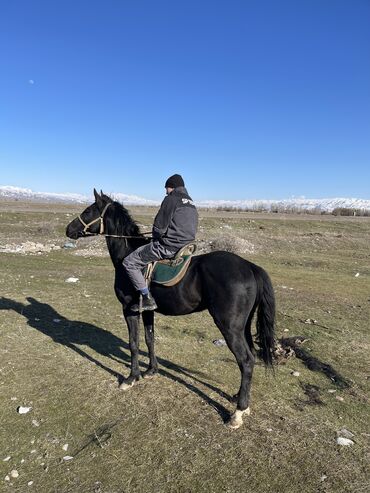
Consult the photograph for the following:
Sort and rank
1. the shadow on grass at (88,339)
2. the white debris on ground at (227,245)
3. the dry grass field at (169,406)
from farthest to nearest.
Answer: the white debris on ground at (227,245)
the shadow on grass at (88,339)
the dry grass field at (169,406)

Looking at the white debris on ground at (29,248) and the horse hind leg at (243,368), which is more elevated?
the horse hind leg at (243,368)

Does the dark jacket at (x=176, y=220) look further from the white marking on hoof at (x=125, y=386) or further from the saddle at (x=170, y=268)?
the white marking on hoof at (x=125, y=386)

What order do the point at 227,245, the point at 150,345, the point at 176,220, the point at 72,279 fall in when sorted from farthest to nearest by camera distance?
1. the point at 227,245
2. the point at 72,279
3. the point at 150,345
4. the point at 176,220

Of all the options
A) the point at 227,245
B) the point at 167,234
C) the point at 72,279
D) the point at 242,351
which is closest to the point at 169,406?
the point at 242,351

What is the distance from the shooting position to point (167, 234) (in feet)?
19.4

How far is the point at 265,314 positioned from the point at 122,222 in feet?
9.35

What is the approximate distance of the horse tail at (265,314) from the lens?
559 centimetres

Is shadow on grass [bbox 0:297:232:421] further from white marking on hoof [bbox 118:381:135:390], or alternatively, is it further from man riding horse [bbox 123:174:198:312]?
man riding horse [bbox 123:174:198:312]

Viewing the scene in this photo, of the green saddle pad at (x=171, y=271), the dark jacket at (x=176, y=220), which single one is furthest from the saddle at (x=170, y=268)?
the dark jacket at (x=176, y=220)

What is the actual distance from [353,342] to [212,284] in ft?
15.5

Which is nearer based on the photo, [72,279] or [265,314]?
[265,314]

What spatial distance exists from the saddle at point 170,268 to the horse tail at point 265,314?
1.11 meters

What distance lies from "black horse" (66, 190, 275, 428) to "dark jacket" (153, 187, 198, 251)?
45cm

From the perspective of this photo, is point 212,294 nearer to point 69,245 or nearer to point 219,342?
point 219,342
